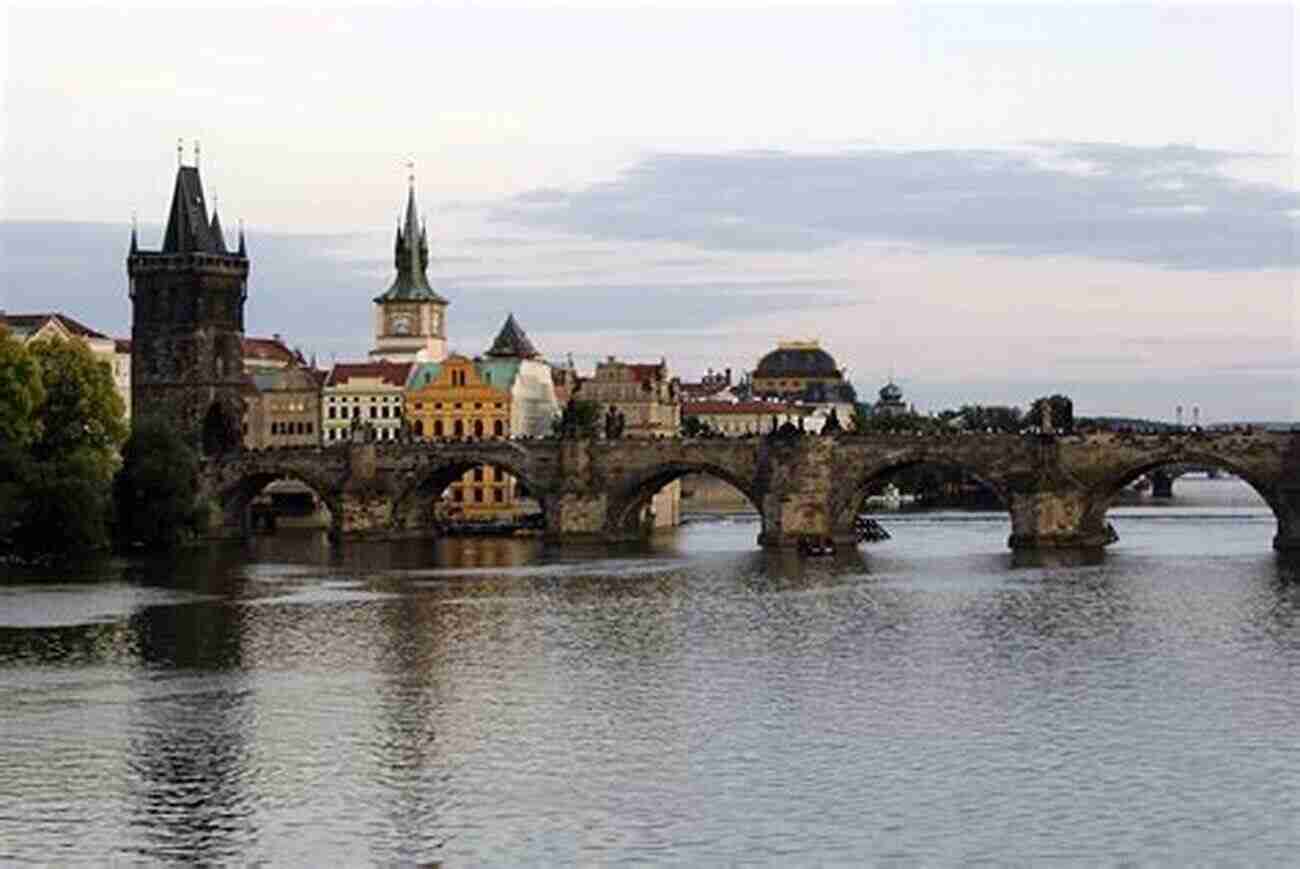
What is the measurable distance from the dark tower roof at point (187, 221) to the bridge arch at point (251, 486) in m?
16.5

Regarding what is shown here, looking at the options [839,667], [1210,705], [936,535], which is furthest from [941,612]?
[936,535]

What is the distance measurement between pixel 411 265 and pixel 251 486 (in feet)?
162

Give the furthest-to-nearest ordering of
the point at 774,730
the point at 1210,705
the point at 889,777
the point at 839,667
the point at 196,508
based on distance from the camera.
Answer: the point at 196,508 → the point at 839,667 → the point at 1210,705 → the point at 774,730 → the point at 889,777

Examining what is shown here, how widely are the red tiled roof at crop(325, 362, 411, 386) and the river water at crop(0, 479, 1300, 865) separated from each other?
224ft

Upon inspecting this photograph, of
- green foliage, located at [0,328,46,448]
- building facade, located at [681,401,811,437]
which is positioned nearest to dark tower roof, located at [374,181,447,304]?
building facade, located at [681,401,811,437]

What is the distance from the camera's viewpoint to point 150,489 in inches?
3600

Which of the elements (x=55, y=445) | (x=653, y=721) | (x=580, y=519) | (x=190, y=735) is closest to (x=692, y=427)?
(x=580, y=519)

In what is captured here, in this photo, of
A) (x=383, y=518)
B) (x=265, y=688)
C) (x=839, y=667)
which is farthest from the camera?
(x=383, y=518)

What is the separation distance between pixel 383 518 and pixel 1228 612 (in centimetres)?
5158

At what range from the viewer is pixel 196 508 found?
98.0 m

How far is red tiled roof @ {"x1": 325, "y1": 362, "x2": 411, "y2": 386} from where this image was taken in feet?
470

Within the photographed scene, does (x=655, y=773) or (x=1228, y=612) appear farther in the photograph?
(x=1228, y=612)

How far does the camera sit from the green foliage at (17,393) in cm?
8044

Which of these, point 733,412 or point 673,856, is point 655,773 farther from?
point 733,412
